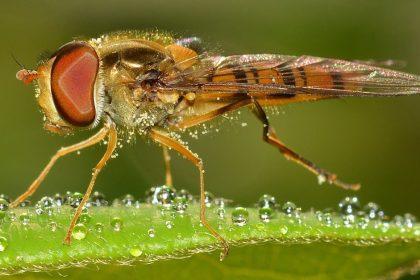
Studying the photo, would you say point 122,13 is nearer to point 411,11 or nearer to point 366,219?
point 411,11

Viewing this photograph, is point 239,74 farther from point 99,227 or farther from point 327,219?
point 99,227

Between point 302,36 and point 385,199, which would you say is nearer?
point 385,199

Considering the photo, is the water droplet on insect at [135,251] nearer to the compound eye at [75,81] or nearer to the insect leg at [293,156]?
the compound eye at [75,81]

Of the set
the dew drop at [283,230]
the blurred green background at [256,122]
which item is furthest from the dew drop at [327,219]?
the blurred green background at [256,122]

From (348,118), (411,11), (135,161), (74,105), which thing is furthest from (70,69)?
(411,11)

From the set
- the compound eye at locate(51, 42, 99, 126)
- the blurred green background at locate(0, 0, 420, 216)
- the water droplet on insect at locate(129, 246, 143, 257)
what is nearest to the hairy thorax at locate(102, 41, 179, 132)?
the compound eye at locate(51, 42, 99, 126)

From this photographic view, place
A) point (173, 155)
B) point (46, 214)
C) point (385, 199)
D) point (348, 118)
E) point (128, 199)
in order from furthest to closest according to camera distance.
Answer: point (348, 118) < point (385, 199) < point (173, 155) < point (128, 199) < point (46, 214)
